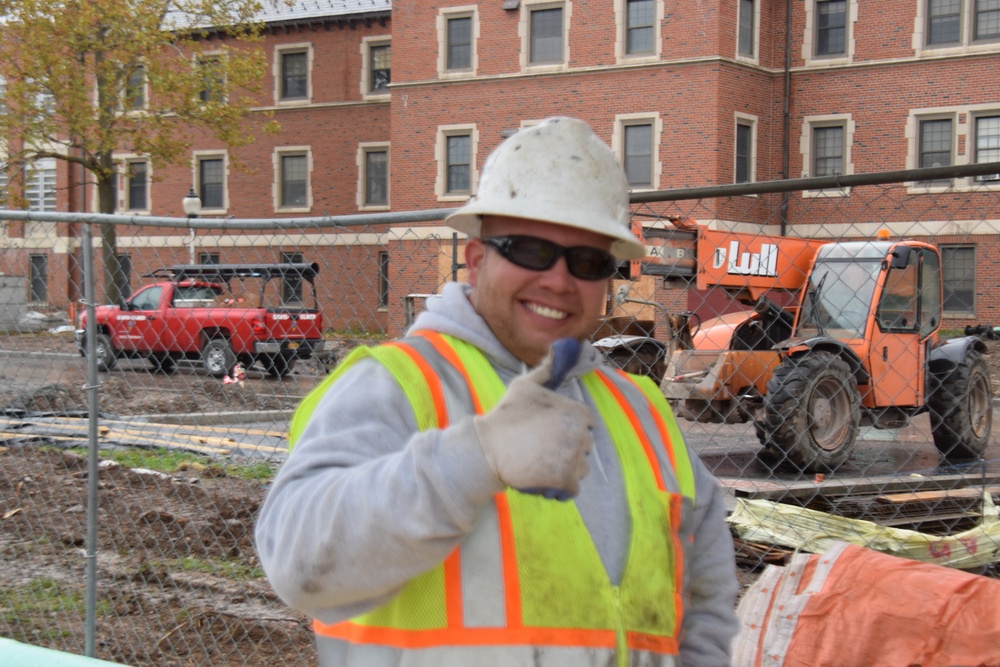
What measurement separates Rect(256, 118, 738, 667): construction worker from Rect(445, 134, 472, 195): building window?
2824 centimetres

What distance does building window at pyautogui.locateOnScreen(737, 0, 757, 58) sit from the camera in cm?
2745

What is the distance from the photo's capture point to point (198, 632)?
4.70 metres

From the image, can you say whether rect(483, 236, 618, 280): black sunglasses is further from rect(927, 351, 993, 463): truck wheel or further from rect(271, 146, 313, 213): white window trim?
rect(271, 146, 313, 213): white window trim

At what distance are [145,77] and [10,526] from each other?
2068 cm

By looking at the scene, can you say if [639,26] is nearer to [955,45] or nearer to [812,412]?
[955,45]

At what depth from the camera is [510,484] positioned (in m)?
1.44

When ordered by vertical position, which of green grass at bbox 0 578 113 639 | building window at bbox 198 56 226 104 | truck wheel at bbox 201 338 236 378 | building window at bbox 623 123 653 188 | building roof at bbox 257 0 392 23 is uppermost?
building roof at bbox 257 0 392 23

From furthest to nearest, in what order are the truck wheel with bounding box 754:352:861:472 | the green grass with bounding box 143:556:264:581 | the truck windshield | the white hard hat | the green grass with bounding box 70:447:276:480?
the truck windshield
the truck wheel with bounding box 754:352:861:472
the green grass with bounding box 70:447:276:480
the green grass with bounding box 143:556:264:581
the white hard hat

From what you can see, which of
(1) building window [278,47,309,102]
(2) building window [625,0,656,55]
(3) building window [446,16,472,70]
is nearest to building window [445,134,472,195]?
(3) building window [446,16,472,70]

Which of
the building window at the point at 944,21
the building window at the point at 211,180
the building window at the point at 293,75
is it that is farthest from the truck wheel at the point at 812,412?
the building window at the point at 211,180

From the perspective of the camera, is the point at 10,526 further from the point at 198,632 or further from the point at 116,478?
the point at 198,632

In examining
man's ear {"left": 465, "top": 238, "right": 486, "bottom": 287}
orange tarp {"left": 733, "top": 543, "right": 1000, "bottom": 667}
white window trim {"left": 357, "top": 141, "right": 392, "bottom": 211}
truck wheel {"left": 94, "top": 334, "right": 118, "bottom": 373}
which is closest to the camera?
man's ear {"left": 465, "top": 238, "right": 486, "bottom": 287}

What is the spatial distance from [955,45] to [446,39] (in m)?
13.7

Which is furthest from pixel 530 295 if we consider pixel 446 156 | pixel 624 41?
pixel 446 156
